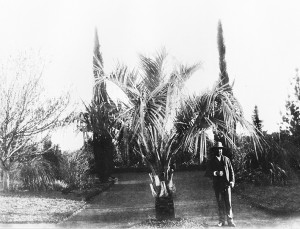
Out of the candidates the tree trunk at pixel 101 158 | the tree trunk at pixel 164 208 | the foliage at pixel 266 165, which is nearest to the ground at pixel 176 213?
the tree trunk at pixel 164 208

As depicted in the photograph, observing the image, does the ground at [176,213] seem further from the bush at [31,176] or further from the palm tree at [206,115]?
the bush at [31,176]

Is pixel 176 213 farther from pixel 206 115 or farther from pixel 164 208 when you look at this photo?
pixel 206 115

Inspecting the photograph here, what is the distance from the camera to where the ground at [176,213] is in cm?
686

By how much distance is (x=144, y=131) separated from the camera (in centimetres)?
661

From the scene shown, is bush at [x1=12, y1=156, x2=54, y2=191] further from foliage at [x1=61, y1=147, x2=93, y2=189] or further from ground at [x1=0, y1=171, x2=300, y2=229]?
ground at [x1=0, y1=171, x2=300, y2=229]

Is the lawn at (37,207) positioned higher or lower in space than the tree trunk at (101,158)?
lower

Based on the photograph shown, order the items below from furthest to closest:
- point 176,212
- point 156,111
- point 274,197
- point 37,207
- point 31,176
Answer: point 31,176 → point 274,197 → point 37,207 → point 176,212 → point 156,111

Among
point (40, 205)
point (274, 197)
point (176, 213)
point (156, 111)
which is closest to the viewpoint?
point (156, 111)

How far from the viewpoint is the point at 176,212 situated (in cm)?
830

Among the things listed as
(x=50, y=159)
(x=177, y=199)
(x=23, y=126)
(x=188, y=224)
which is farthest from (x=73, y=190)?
(x=188, y=224)

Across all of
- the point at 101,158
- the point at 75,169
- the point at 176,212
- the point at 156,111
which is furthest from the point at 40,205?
the point at 101,158

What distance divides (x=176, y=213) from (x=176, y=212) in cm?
13

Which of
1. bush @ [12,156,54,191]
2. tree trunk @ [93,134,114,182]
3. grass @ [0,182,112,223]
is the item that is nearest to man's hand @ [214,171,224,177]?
grass @ [0,182,112,223]

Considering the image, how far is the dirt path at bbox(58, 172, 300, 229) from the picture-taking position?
6.95m
